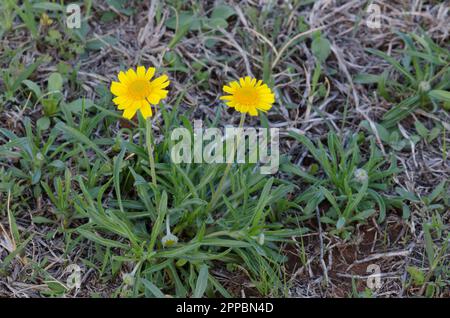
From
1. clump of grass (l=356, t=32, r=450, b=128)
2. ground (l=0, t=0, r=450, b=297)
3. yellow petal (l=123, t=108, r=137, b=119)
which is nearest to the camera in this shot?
yellow petal (l=123, t=108, r=137, b=119)

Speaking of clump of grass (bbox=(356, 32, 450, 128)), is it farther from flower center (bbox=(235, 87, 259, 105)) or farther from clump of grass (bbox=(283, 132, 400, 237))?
flower center (bbox=(235, 87, 259, 105))

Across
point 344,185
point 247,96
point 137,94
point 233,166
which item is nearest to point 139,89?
point 137,94

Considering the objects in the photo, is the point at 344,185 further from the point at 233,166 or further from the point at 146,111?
the point at 146,111

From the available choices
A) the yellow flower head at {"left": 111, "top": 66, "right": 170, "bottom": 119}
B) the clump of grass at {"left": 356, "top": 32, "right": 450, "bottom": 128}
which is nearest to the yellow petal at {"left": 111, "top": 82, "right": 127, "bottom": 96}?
the yellow flower head at {"left": 111, "top": 66, "right": 170, "bottom": 119}

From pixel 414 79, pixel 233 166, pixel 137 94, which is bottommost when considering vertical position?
pixel 233 166

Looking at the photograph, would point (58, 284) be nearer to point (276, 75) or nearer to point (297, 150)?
point (297, 150)

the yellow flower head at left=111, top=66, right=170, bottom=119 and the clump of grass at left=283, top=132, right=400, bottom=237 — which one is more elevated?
the yellow flower head at left=111, top=66, right=170, bottom=119

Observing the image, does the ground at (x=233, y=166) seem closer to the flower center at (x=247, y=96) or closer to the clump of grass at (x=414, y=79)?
the clump of grass at (x=414, y=79)
